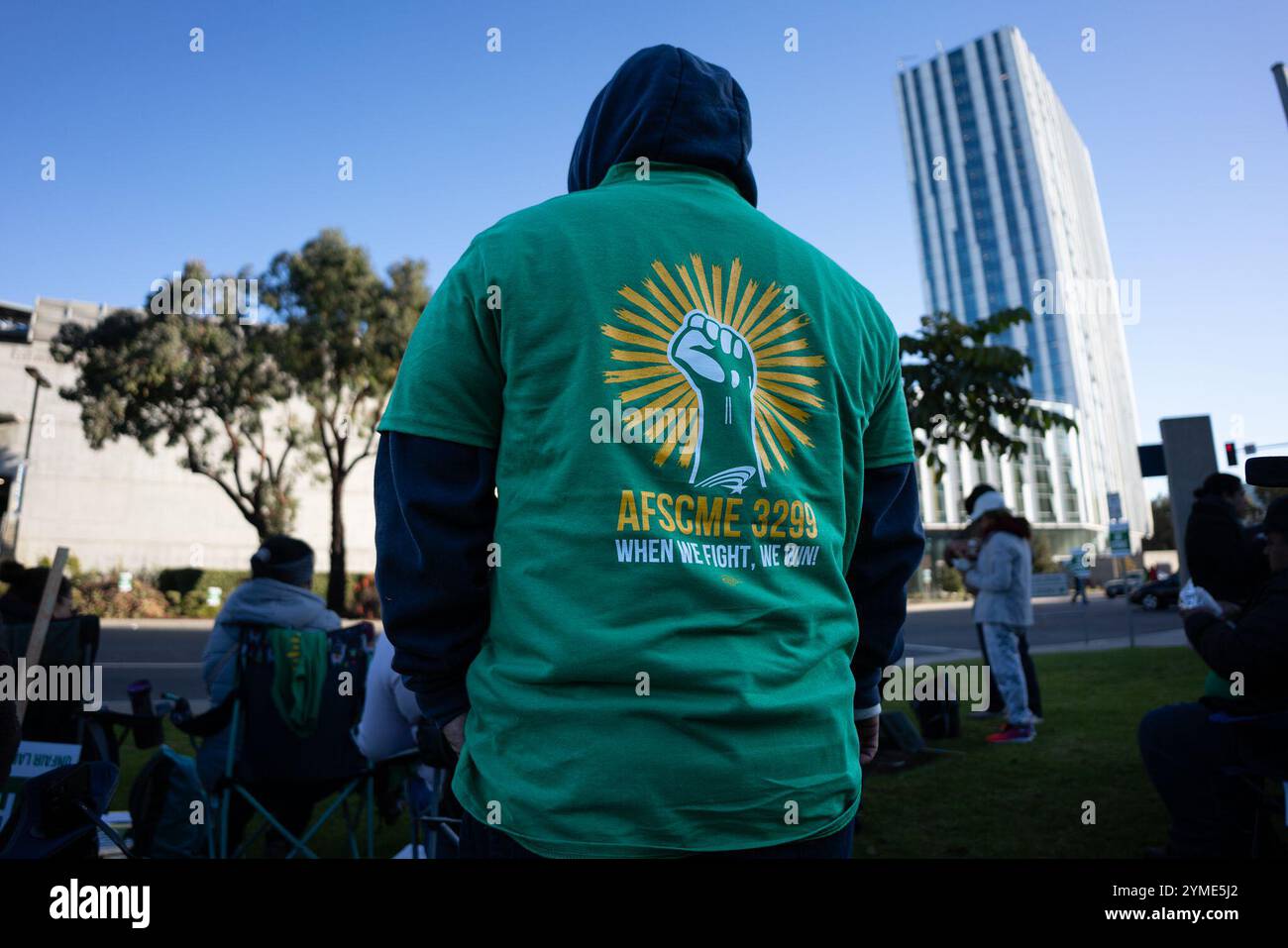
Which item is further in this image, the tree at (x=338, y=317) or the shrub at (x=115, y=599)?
the shrub at (x=115, y=599)

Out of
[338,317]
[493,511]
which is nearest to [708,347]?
[493,511]

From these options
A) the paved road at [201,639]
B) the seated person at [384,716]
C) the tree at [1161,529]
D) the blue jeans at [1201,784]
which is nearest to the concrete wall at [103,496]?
the paved road at [201,639]

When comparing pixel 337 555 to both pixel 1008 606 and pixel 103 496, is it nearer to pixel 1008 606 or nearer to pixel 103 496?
pixel 103 496

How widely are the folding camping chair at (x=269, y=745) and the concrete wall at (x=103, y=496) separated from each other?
25170 mm

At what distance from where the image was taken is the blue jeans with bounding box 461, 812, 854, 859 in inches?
44.1

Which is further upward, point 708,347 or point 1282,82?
point 1282,82

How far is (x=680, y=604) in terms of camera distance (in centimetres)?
112

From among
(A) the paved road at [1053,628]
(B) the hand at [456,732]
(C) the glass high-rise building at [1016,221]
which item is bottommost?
(A) the paved road at [1053,628]

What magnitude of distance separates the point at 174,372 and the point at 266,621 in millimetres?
21143

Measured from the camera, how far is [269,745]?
13.1 ft

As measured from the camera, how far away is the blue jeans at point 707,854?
1119 mm

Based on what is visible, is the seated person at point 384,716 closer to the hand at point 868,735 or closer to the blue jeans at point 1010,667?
the hand at point 868,735

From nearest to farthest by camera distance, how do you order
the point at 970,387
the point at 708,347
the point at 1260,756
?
1. the point at 708,347
2. the point at 1260,756
3. the point at 970,387
